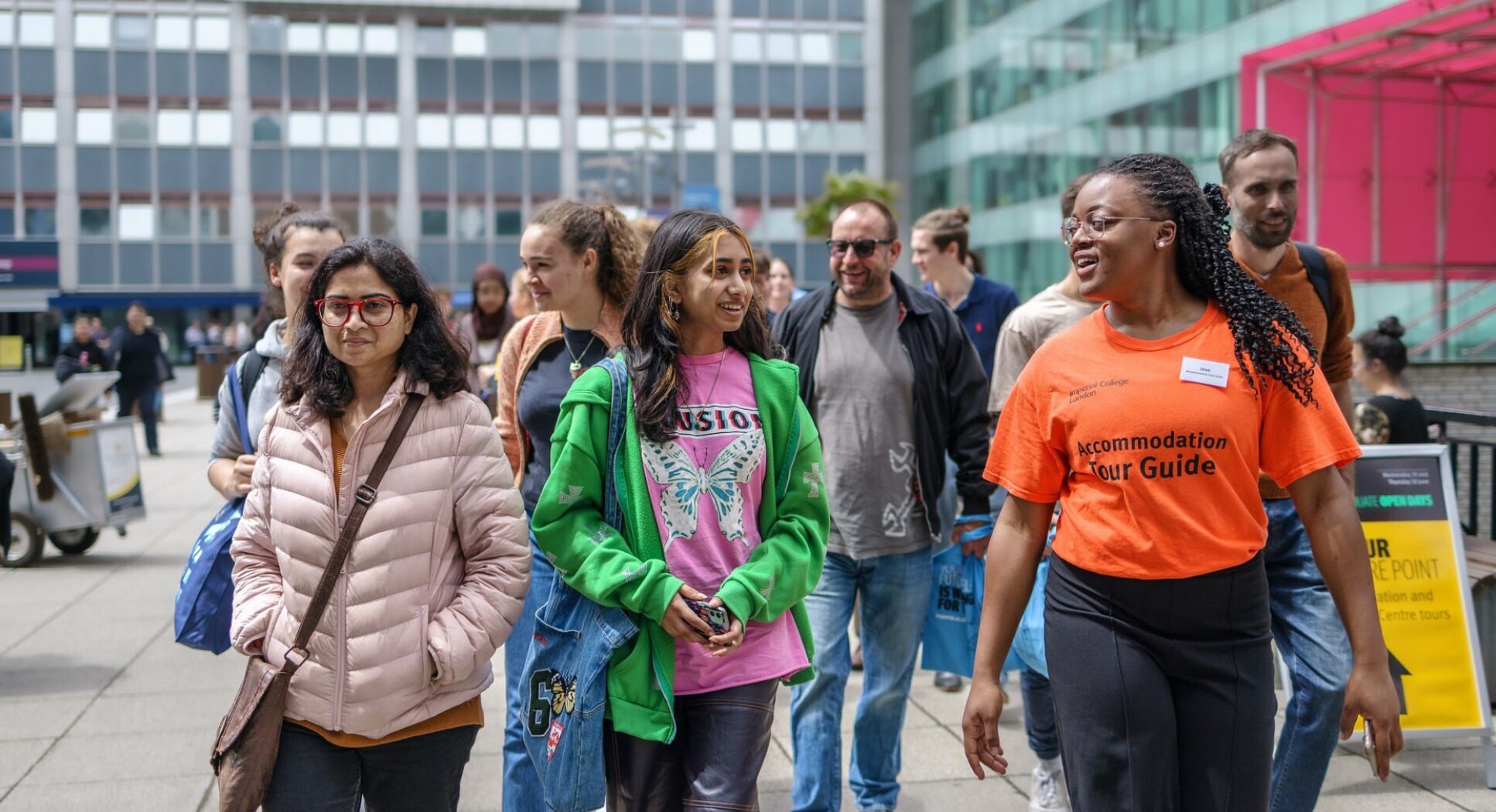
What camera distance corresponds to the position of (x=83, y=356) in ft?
64.7

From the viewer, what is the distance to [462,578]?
319 centimetres

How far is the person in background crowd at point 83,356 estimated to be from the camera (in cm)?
1875

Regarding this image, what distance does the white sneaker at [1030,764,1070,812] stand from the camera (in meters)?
4.49

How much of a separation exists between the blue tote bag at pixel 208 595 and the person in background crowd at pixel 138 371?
50.9 feet

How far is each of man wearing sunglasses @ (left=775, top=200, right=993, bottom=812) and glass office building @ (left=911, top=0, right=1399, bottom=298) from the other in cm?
1961

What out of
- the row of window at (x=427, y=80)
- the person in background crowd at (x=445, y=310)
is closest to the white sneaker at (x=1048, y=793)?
the person in background crowd at (x=445, y=310)

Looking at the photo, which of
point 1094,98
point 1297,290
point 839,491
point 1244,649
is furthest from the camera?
point 1094,98

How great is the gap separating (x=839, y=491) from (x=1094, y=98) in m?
30.1

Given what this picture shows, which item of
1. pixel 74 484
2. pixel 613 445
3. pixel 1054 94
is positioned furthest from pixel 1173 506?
pixel 1054 94

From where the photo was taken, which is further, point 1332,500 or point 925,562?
point 925,562

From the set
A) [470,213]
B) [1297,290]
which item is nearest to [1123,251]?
[1297,290]

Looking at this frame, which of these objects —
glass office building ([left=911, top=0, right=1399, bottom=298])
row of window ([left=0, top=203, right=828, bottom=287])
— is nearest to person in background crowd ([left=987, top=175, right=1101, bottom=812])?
glass office building ([left=911, top=0, right=1399, bottom=298])

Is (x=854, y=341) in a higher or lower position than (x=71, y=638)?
higher

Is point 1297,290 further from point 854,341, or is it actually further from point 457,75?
point 457,75
